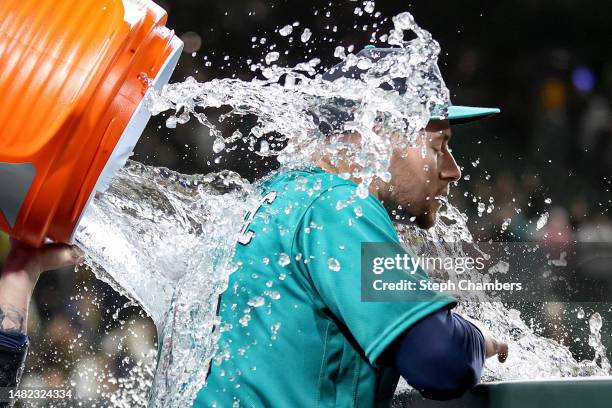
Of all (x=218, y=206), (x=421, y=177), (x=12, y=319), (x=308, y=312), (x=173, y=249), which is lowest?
(x=12, y=319)

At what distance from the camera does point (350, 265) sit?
101cm

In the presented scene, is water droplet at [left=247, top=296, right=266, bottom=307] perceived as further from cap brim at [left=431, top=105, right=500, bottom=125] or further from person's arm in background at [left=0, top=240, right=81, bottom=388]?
cap brim at [left=431, top=105, right=500, bottom=125]

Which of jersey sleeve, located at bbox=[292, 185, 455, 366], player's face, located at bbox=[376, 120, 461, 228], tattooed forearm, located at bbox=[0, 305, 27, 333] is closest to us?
jersey sleeve, located at bbox=[292, 185, 455, 366]

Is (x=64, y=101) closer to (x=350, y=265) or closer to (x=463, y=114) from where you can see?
(x=350, y=265)

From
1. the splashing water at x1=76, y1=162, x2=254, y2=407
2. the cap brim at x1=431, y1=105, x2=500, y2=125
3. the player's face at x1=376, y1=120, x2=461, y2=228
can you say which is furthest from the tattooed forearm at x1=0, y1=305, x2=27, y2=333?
the cap brim at x1=431, y1=105, x2=500, y2=125

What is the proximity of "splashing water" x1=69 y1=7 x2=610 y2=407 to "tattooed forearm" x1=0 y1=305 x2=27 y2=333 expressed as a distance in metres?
0.15

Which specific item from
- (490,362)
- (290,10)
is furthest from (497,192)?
(490,362)

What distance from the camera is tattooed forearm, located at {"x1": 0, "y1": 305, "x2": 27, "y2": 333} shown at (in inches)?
52.3

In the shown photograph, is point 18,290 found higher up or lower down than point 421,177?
lower down

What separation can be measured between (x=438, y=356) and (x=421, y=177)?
0.32 metres

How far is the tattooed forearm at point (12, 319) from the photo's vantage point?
133 cm

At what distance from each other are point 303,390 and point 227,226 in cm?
31

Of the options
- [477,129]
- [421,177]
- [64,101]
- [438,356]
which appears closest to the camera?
[438,356]

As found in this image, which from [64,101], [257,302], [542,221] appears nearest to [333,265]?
[257,302]
